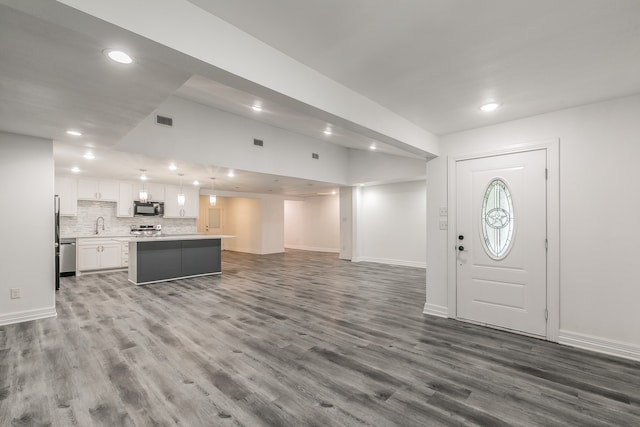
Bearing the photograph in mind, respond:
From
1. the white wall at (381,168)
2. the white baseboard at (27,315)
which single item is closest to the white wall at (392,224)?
the white wall at (381,168)

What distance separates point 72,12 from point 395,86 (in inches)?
91.0

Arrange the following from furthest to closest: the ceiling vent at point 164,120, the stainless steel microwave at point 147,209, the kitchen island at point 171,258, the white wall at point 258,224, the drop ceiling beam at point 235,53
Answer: the white wall at point 258,224 < the stainless steel microwave at point 147,209 < the kitchen island at point 171,258 < the ceiling vent at point 164,120 < the drop ceiling beam at point 235,53

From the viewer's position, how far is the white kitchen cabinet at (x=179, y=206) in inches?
340

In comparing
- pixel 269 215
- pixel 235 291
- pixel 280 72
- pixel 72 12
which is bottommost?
pixel 235 291

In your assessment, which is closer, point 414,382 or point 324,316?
point 414,382

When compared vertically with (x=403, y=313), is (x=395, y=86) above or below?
above

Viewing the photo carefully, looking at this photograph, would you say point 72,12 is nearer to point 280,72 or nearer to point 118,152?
point 280,72

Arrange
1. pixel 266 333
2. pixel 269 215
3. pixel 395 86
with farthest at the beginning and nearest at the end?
1. pixel 269 215
2. pixel 266 333
3. pixel 395 86

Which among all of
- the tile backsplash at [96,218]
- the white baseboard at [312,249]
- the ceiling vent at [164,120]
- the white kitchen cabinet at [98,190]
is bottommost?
the white baseboard at [312,249]

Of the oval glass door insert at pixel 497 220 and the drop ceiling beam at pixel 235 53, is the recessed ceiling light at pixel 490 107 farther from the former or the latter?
the drop ceiling beam at pixel 235 53

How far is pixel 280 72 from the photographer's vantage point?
2164mm

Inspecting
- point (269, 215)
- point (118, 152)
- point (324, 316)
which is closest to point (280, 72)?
point (324, 316)

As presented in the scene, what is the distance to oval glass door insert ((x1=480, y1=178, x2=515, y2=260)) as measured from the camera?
3.65 m

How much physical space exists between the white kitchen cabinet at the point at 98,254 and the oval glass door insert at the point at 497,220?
26.5 feet
